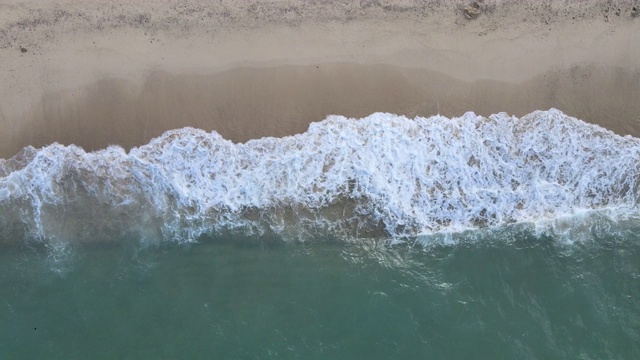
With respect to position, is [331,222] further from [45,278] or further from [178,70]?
[45,278]

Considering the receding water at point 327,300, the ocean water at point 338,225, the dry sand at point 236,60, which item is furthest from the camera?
the dry sand at point 236,60

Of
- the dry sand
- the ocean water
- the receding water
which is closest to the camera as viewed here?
the receding water

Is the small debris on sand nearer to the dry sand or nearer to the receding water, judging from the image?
the dry sand

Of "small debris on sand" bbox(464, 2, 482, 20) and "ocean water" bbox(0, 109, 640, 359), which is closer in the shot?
"ocean water" bbox(0, 109, 640, 359)

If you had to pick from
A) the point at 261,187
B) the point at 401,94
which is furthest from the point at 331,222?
the point at 401,94

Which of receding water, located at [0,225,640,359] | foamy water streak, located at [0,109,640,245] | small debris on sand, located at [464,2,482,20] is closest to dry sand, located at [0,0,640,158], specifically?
small debris on sand, located at [464,2,482,20]

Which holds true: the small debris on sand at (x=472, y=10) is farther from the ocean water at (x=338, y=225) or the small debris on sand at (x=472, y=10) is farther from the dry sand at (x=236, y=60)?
the ocean water at (x=338, y=225)

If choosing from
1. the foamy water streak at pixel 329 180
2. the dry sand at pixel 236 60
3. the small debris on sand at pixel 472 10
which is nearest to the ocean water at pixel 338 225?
the foamy water streak at pixel 329 180

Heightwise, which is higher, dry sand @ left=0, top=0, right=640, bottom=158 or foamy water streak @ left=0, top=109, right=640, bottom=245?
dry sand @ left=0, top=0, right=640, bottom=158
